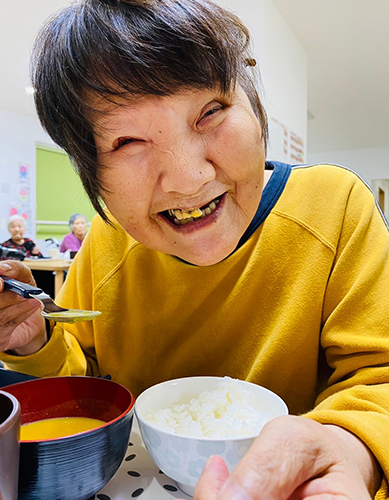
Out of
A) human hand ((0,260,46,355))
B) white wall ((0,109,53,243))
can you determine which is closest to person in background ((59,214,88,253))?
white wall ((0,109,53,243))

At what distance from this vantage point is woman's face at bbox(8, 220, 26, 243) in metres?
6.28

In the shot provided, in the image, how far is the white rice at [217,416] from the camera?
1.73 feet

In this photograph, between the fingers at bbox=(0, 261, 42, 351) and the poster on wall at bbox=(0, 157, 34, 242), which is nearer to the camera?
the fingers at bbox=(0, 261, 42, 351)

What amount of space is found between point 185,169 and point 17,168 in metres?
7.34

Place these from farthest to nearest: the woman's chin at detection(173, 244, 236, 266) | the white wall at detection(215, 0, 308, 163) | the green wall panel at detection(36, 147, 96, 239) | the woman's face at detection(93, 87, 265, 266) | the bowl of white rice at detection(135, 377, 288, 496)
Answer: the green wall panel at detection(36, 147, 96, 239), the white wall at detection(215, 0, 308, 163), the woman's chin at detection(173, 244, 236, 266), the woman's face at detection(93, 87, 265, 266), the bowl of white rice at detection(135, 377, 288, 496)

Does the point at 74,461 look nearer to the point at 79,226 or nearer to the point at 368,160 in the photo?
the point at 79,226

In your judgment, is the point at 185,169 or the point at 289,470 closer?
the point at 289,470

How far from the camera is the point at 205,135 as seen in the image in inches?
23.0

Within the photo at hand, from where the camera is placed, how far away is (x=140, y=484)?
20.4 inches

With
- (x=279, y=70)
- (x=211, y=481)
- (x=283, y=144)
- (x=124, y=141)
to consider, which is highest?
(x=279, y=70)

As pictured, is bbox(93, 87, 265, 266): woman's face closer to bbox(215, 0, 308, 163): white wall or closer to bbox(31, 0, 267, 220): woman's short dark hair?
bbox(31, 0, 267, 220): woman's short dark hair

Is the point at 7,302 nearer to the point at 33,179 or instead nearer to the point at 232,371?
the point at 232,371

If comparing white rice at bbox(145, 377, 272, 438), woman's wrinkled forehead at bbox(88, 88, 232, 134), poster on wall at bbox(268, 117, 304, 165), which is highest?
poster on wall at bbox(268, 117, 304, 165)

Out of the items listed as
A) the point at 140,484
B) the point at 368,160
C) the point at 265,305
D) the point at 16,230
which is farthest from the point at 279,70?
the point at 368,160
